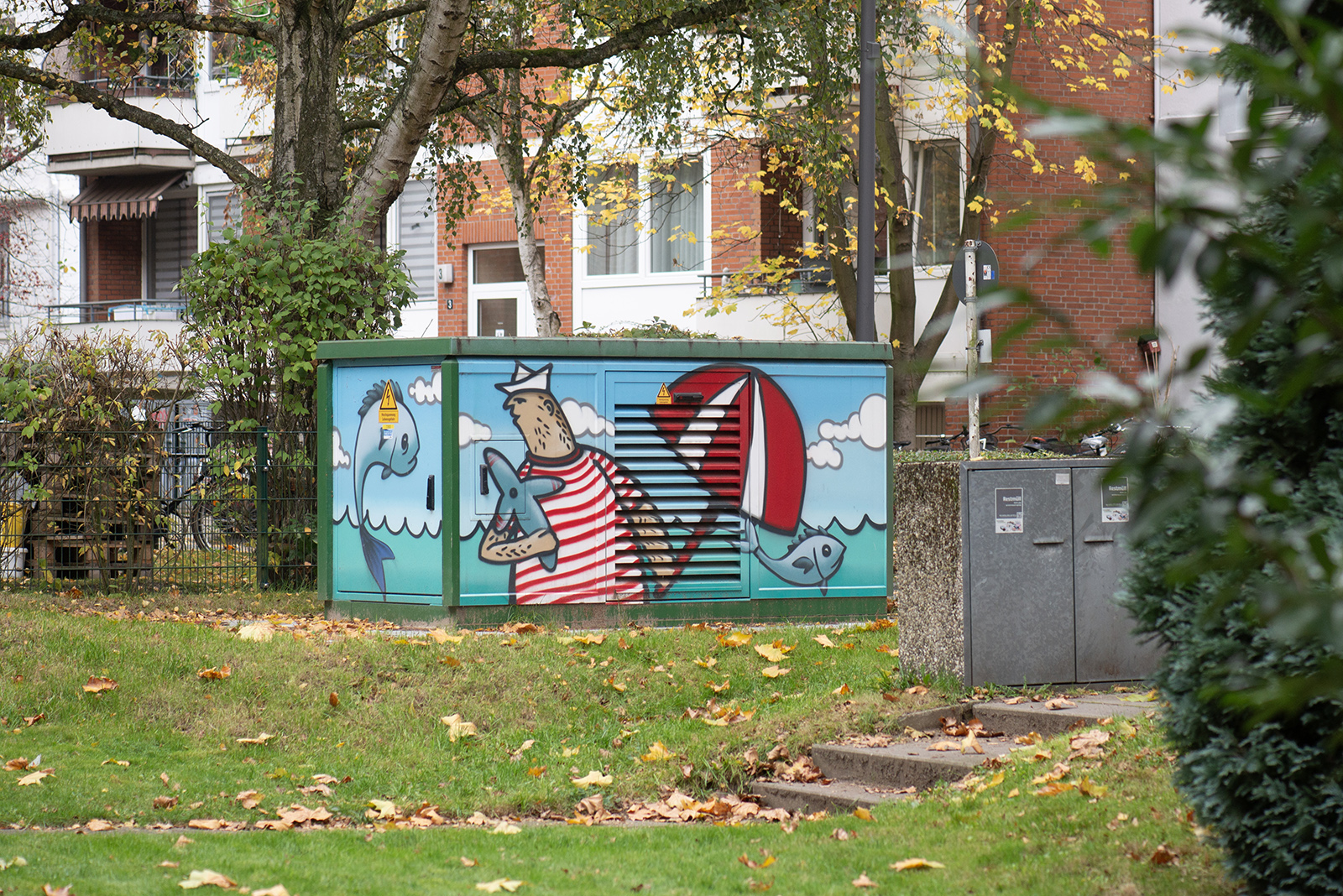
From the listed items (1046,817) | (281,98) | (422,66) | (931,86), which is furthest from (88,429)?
(931,86)

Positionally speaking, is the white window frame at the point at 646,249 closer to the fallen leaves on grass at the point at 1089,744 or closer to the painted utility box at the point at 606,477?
the painted utility box at the point at 606,477

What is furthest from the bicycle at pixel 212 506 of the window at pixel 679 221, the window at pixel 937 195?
the window at pixel 937 195

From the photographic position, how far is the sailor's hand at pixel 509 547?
10617 millimetres

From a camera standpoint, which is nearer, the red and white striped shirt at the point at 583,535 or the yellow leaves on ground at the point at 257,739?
the yellow leaves on ground at the point at 257,739

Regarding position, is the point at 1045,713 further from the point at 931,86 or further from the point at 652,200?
the point at 652,200

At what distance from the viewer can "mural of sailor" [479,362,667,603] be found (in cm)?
1064

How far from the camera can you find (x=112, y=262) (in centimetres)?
3119

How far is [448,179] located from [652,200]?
661cm

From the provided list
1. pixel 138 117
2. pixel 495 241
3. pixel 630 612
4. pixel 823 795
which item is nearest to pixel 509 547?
pixel 630 612

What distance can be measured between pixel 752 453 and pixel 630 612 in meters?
1.57

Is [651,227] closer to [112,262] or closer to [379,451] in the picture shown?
[112,262]

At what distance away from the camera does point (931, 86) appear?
2144cm

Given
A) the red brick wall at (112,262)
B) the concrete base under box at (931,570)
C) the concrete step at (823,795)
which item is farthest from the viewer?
the red brick wall at (112,262)

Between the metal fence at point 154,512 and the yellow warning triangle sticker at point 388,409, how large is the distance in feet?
9.79
